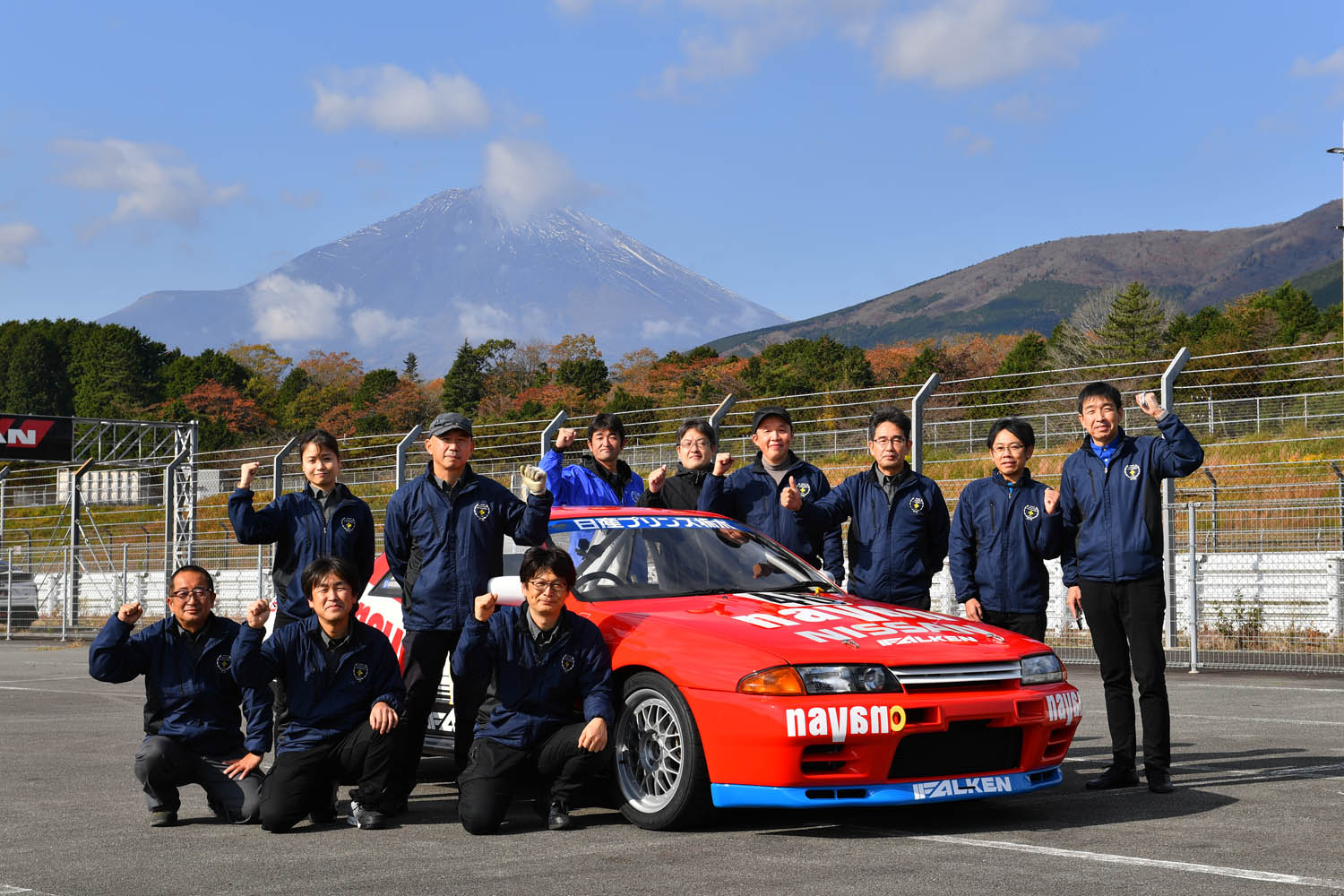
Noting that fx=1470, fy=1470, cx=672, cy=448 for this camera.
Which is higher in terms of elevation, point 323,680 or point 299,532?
point 299,532

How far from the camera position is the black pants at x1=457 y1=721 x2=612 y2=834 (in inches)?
241

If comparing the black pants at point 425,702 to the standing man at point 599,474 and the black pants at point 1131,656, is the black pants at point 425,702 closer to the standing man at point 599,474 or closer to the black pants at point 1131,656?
the standing man at point 599,474

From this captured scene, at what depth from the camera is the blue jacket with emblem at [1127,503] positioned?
6.91 metres

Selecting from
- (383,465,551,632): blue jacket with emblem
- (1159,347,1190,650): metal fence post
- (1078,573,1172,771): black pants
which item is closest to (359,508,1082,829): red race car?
(383,465,551,632): blue jacket with emblem

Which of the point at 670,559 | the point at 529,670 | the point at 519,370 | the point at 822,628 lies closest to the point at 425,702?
the point at 529,670

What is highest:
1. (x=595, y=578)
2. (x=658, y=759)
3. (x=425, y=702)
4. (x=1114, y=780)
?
(x=595, y=578)

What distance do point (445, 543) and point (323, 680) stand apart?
87 centimetres

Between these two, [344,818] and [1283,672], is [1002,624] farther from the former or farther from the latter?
[1283,672]

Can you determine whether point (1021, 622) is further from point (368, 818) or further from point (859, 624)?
point (368, 818)

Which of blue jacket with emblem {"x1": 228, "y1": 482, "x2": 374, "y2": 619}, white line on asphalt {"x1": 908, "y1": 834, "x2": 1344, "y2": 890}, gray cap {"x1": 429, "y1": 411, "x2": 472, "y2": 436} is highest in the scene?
gray cap {"x1": 429, "y1": 411, "x2": 472, "y2": 436}

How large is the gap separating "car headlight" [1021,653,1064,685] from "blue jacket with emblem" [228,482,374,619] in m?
3.23

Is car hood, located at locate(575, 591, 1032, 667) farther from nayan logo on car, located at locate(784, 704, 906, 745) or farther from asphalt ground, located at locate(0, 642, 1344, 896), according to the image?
asphalt ground, located at locate(0, 642, 1344, 896)

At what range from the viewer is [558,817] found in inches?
243

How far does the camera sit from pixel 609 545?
7105 mm
